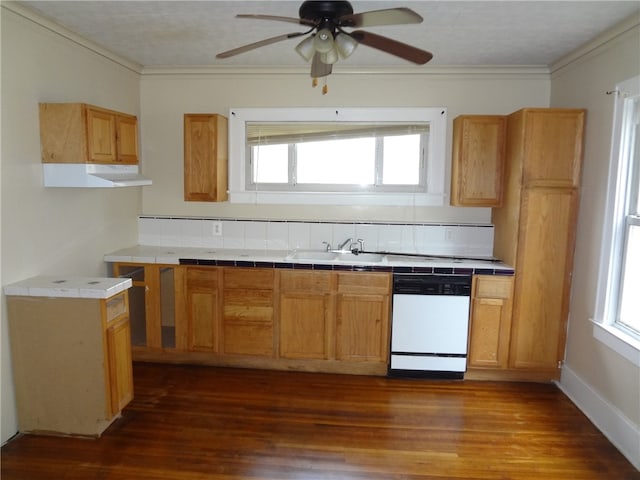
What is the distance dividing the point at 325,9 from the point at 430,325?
7.90ft

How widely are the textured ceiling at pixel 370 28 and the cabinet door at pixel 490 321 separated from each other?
1699 millimetres

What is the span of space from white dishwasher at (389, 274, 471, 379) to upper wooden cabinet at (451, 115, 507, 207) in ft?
2.26

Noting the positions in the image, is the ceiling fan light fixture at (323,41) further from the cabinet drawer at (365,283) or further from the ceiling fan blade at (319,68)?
the cabinet drawer at (365,283)

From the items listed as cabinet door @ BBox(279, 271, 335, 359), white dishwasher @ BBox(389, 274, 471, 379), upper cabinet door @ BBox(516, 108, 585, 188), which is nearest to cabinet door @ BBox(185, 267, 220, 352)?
cabinet door @ BBox(279, 271, 335, 359)

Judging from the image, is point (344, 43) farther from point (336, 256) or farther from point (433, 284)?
point (336, 256)

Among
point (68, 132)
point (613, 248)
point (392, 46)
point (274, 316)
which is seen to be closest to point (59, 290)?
point (68, 132)

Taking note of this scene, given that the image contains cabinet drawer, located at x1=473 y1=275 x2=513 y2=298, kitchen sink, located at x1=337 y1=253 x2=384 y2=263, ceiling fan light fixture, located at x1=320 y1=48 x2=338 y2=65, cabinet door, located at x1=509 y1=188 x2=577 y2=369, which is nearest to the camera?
ceiling fan light fixture, located at x1=320 y1=48 x2=338 y2=65

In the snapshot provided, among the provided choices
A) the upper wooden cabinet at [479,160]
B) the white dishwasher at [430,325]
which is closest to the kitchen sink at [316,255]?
the white dishwasher at [430,325]

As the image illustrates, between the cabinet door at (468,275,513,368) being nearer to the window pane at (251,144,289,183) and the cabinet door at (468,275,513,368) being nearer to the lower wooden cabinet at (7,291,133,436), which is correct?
the window pane at (251,144,289,183)

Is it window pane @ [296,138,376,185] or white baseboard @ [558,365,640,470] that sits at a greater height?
window pane @ [296,138,376,185]

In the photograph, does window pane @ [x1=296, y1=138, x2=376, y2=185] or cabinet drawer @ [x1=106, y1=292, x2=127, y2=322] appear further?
window pane @ [x1=296, y1=138, x2=376, y2=185]

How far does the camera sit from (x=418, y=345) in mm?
3520

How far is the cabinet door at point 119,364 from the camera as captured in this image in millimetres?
2699

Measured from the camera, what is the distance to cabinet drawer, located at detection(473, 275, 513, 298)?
11.2ft
